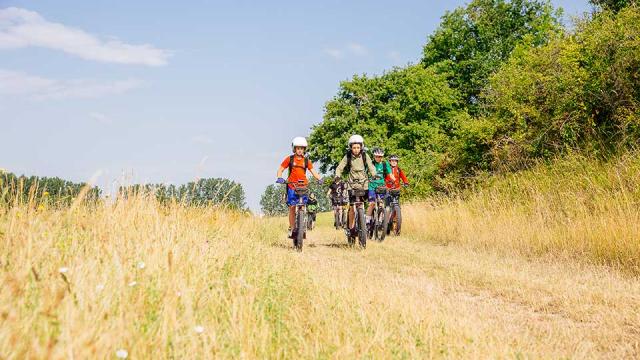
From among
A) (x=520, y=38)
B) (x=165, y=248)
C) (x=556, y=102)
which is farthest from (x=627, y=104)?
(x=520, y=38)

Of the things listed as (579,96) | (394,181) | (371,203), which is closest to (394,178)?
(394,181)

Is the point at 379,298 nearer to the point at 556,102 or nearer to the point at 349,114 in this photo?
the point at 556,102

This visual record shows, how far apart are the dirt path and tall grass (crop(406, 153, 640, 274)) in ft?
1.77

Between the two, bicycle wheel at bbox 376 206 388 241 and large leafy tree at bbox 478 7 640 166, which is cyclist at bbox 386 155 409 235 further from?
large leafy tree at bbox 478 7 640 166

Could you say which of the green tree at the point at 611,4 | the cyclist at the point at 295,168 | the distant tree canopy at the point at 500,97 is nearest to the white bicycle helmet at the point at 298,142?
the cyclist at the point at 295,168

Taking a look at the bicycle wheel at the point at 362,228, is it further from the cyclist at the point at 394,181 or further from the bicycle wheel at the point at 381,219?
the cyclist at the point at 394,181

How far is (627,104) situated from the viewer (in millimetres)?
12883

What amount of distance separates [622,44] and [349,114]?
32691 millimetres

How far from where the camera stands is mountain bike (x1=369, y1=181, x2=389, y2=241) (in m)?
15.1

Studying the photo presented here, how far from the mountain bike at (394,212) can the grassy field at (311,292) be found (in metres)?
5.34

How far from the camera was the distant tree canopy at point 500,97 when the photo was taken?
13403 millimetres

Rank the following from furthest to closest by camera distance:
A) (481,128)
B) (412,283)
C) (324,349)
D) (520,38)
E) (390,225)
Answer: (520,38), (481,128), (390,225), (412,283), (324,349)

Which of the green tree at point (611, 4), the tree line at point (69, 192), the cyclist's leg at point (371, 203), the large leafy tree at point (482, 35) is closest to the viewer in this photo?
the tree line at point (69, 192)

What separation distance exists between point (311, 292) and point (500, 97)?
15.8 meters
